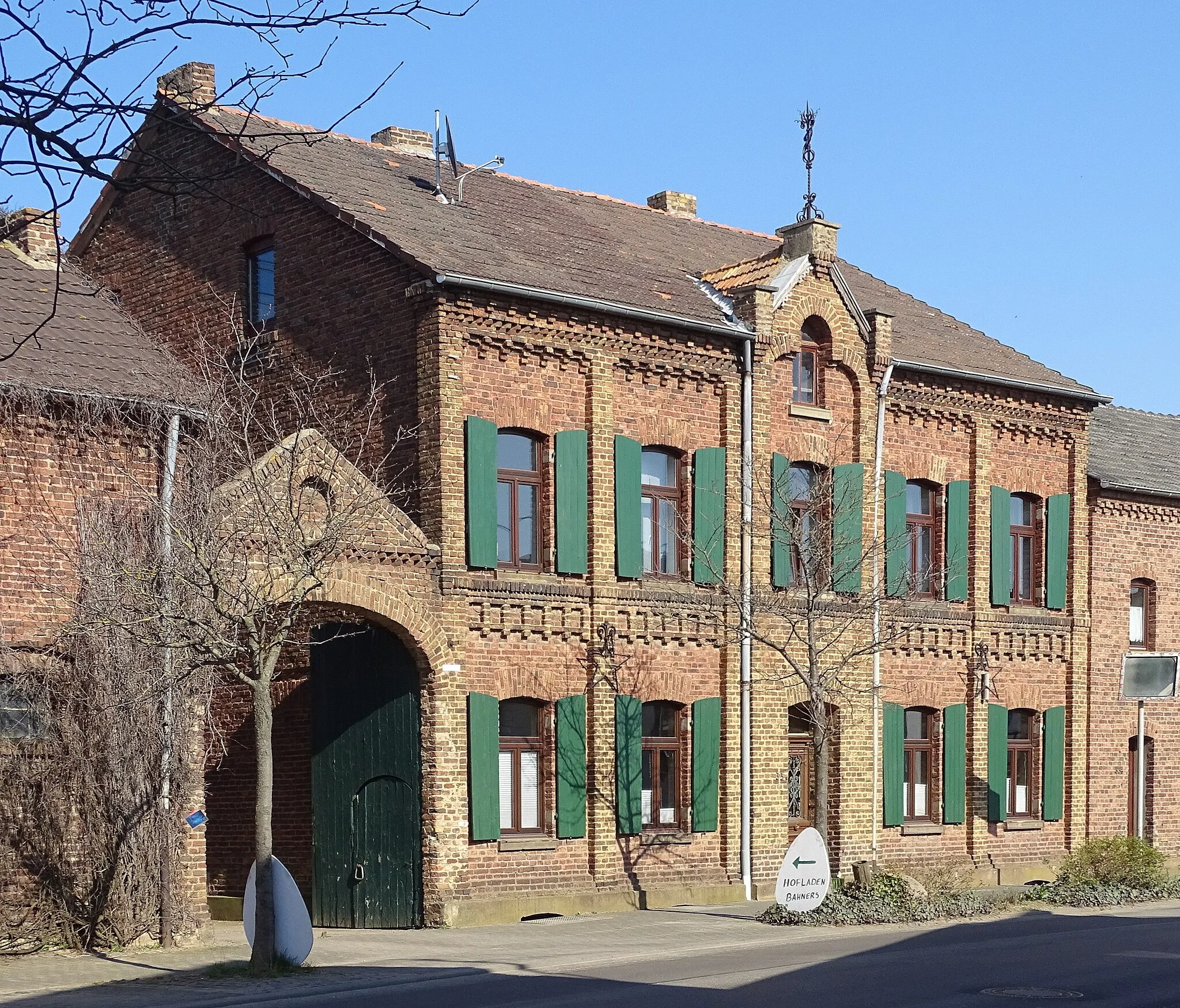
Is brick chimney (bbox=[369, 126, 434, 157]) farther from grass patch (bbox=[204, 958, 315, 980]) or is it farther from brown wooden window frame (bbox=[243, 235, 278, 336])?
grass patch (bbox=[204, 958, 315, 980])

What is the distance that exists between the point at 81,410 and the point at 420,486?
4.26 m

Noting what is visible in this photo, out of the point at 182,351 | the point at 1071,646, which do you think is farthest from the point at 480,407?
the point at 1071,646

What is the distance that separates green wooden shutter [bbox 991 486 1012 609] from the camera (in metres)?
27.8

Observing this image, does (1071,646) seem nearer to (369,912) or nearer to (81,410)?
(369,912)

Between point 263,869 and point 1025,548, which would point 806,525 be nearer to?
point 1025,548

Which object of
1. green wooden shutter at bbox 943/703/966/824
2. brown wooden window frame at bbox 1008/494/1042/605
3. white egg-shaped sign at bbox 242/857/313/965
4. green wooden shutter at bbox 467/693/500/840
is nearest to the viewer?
white egg-shaped sign at bbox 242/857/313/965

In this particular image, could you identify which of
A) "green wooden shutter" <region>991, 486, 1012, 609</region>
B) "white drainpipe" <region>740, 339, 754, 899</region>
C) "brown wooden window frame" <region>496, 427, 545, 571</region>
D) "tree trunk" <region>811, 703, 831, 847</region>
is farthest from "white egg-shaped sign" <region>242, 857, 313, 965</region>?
"green wooden shutter" <region>991, 486, 1012, 609</region>

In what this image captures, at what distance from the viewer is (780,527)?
79.5ft

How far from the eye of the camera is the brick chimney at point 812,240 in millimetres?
25500

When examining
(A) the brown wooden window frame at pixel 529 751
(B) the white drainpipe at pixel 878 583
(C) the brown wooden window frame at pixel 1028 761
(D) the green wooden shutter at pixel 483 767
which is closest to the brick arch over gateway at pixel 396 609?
(D) the green wooden shutter at pixel 483 767

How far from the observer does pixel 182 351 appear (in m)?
25.3

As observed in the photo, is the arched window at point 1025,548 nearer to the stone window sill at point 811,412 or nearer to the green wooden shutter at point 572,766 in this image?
the stone window sill at point 811,412

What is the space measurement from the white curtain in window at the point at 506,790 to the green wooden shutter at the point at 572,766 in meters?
0.63

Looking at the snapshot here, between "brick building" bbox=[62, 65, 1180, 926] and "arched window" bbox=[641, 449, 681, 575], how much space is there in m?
0.04
